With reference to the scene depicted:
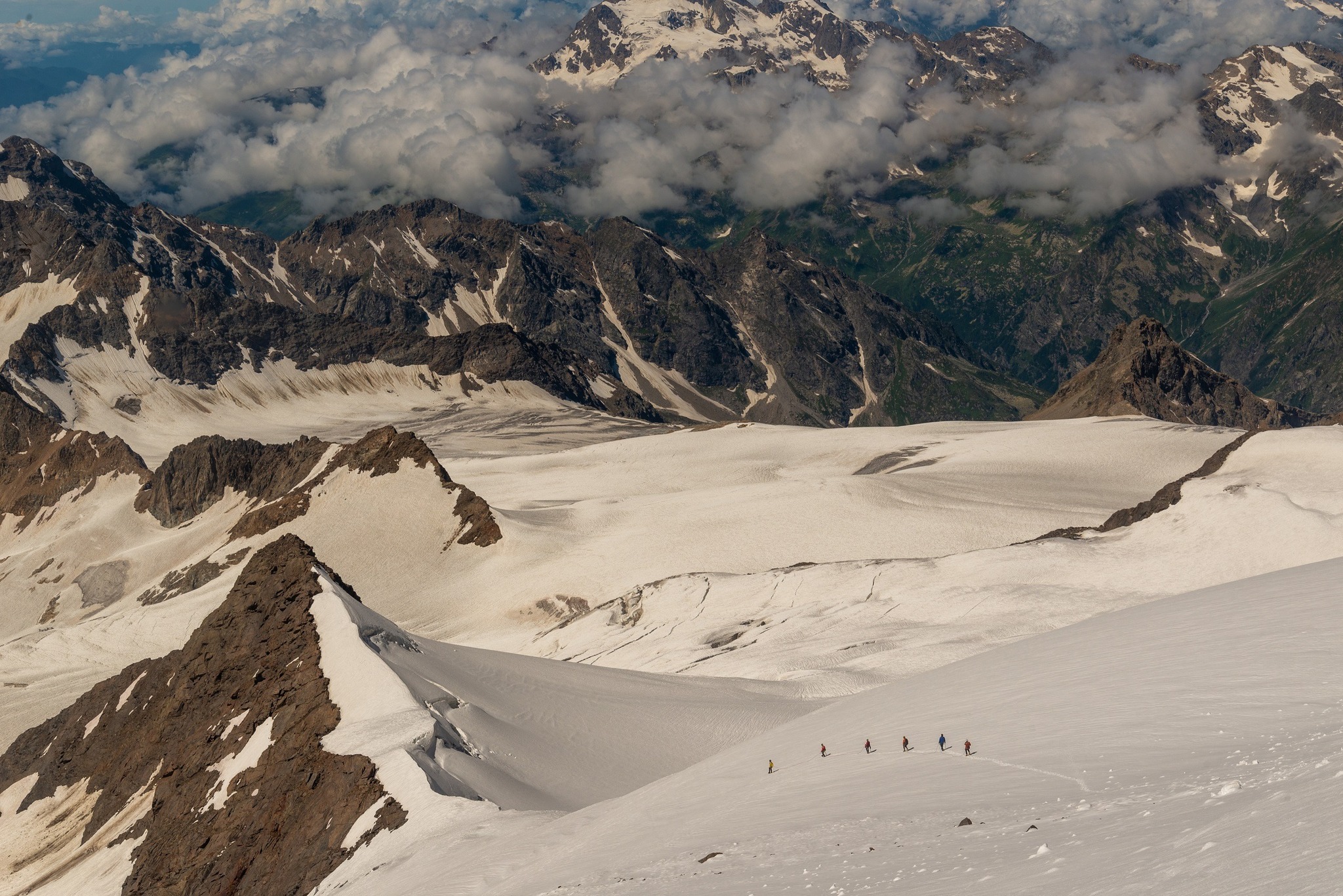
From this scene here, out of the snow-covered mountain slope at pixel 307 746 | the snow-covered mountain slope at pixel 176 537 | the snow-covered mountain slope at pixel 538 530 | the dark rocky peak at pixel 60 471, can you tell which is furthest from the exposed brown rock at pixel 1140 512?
the dark rocky peak at pixel 60 471

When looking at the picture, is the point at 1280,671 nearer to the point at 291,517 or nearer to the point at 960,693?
the point at 960,693

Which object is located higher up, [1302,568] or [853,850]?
[853,850]

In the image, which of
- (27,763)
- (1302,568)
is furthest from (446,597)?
(1302,568)

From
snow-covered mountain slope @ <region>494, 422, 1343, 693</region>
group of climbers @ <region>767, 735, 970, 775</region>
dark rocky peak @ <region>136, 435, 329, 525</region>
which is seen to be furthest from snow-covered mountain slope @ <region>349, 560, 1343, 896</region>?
dark rocky peak @ <region>136, 435, 329, 525</region>

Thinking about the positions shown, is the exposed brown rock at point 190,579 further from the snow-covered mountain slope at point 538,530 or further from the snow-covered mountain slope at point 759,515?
the snow-covered mountain slope at point 759,515

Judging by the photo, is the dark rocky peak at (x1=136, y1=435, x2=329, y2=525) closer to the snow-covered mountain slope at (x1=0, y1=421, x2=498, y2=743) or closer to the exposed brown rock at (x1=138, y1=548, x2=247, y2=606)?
the snow-covered mountain slope at (x1=0, y1=421, x2=498, y2=743)

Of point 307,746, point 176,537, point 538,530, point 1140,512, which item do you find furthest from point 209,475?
point 307,746
